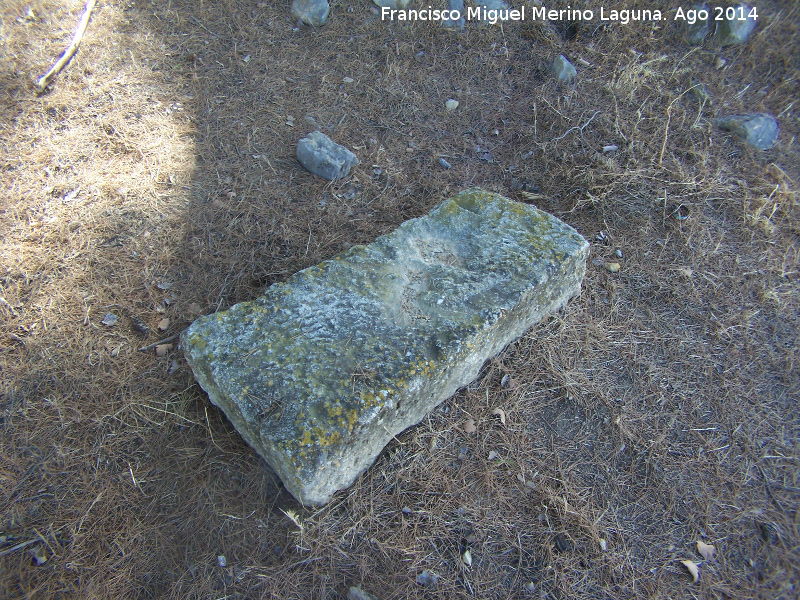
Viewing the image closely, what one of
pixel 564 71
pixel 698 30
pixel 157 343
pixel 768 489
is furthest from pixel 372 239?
pixel 698 30

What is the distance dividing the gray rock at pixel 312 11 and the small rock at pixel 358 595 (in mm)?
3852

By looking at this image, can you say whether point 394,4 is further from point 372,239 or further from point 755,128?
point 755,128

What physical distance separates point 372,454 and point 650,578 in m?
1.16

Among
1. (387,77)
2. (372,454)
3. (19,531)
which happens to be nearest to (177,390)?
(19,531)

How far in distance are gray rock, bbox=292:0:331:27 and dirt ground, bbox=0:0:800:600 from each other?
6 centimetres

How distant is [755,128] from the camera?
3.36 metres

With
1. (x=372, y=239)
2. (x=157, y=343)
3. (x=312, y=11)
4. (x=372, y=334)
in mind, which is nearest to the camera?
(x=372, y=334)

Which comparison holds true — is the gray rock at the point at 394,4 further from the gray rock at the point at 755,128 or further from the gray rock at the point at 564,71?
the gray rock at the point at 755,128

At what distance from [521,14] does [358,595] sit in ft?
13.8

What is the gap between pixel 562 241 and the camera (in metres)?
2.40

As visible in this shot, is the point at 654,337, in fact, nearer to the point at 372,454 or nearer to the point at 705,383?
the point at 705,383

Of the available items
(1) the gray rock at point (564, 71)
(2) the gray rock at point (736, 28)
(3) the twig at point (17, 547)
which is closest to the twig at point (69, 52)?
(3) the twig at point (17, 547)

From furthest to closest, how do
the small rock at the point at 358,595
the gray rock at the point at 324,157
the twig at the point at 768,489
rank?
the gray rock at the point at 324,157
the twig at the point at 768,489
the small rock at the point at 358,595

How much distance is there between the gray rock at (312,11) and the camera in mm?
3755
